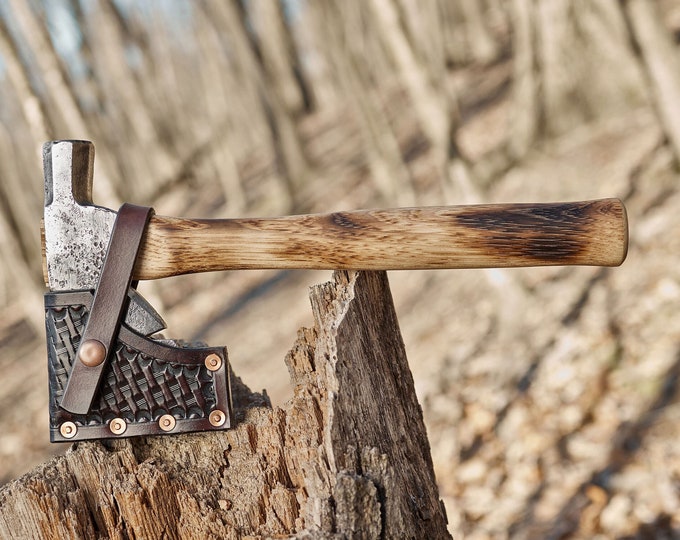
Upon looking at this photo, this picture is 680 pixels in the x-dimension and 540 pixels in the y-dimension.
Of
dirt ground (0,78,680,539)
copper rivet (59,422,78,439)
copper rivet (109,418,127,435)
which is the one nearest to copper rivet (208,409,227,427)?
copper rivet (109,418,127,435)

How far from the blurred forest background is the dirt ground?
0.6 inches

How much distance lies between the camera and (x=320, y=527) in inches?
62.7

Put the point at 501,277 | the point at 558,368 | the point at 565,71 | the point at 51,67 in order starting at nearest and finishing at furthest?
the point at 558,368 < the point at 501,277 < the point at 51,67 < the point at 565,71

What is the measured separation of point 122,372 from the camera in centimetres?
185

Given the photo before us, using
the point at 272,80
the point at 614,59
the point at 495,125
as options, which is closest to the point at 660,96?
the point at 614,59

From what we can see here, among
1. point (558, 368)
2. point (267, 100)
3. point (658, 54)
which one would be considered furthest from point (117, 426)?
Result: point (267, 100)

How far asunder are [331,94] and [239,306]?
21016mm

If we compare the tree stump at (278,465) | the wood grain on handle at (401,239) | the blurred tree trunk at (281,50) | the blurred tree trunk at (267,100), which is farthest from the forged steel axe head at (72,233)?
the blurred tree trunk at (281,50)

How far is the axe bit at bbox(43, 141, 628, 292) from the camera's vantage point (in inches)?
71.9

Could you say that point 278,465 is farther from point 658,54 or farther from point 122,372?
point 658,54

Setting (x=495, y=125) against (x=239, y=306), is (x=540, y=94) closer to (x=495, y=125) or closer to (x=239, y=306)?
(x=495, y=125)

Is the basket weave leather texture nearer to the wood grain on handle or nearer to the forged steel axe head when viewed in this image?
the forged steel axe head

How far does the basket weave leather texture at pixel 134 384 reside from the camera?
184 centimetres

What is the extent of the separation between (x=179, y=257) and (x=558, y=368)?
3508mm
